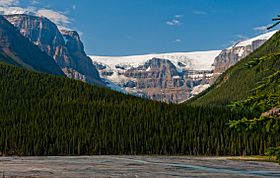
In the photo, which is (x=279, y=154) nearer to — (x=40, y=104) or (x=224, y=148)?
(x=224, y=148)

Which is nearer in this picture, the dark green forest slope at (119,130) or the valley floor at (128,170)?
the valley floor at (128,170)

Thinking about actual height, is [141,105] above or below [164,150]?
above

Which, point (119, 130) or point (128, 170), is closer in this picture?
point (128, 170)

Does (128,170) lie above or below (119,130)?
below

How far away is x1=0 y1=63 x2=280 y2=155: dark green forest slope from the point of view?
5108 inches

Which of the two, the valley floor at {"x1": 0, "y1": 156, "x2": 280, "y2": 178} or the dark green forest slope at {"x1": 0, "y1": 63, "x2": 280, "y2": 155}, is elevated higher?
the dark green forest slope at {"x1": 0, "y1": 63, "x2": 280, "y2": 155}

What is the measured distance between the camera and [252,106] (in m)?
13.2

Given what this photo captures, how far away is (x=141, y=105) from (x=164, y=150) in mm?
32914

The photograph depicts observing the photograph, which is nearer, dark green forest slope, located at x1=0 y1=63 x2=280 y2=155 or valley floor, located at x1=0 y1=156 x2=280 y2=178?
valley floor, located at x1=0 y1=156 x2=280 y2=178

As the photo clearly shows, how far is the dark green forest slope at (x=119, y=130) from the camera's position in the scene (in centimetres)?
12975

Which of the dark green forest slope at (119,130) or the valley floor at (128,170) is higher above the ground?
the dark green forest slope at (119,130)

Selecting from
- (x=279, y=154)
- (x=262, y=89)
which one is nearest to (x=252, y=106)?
(x=262, y=89)

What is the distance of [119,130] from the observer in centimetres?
13925

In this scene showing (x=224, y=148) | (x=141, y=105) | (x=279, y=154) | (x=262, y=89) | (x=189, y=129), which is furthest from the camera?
Result: (x=141, y=105)
